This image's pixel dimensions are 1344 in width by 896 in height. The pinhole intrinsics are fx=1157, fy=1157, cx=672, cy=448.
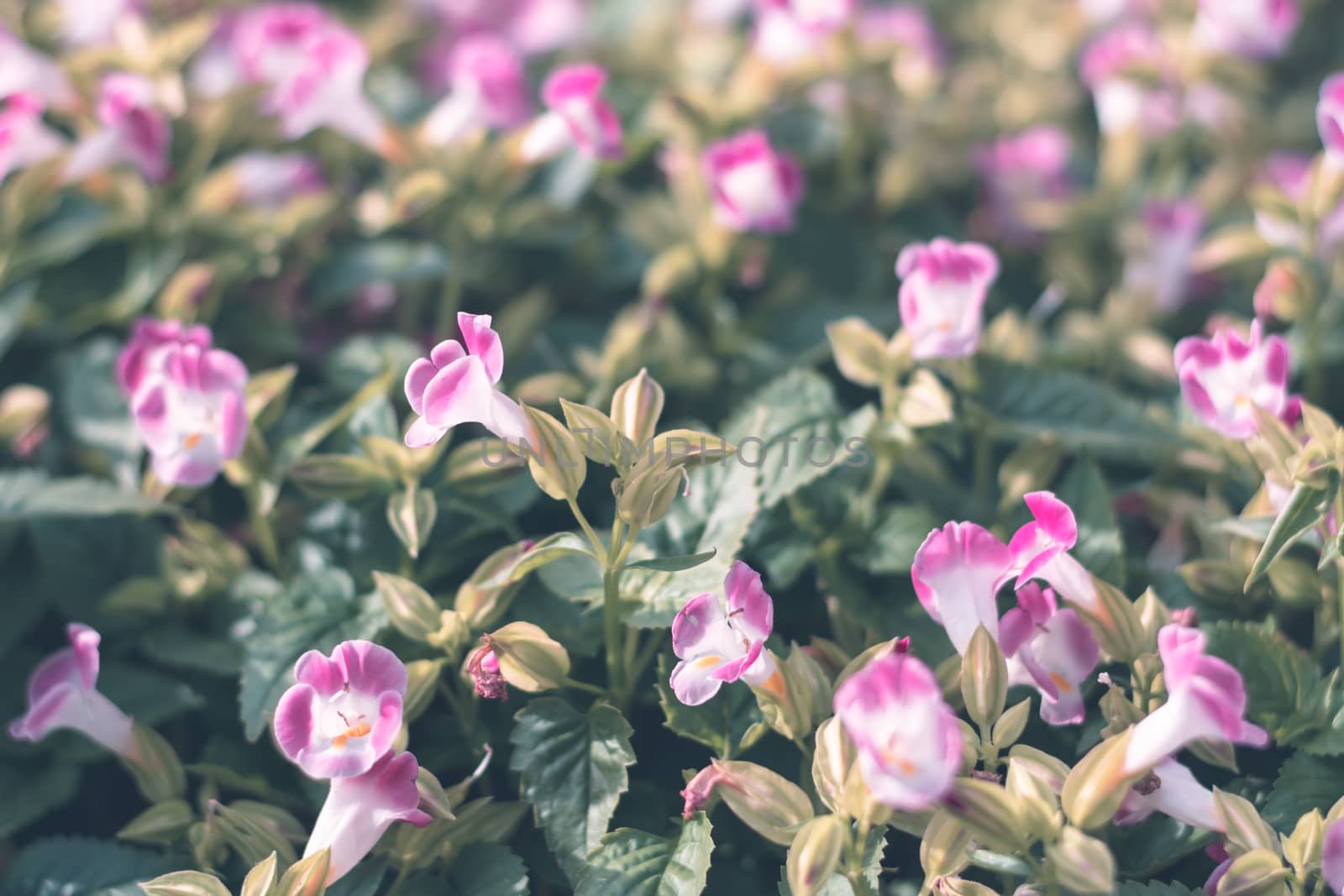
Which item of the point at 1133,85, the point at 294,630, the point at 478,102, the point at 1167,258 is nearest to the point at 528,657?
the point at 294,630

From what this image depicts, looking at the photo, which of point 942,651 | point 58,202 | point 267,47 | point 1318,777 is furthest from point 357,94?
point 1318,777

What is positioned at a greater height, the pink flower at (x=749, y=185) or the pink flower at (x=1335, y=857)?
the pink flower at (x=749, y=185)

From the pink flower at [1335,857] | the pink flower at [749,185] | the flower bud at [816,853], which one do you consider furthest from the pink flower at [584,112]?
the pink flower at [1335,857]

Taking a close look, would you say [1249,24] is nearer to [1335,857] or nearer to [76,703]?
[1335,857]

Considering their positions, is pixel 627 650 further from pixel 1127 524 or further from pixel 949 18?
pixel 949 18

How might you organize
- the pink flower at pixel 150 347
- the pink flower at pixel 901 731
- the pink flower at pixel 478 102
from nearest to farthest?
the pink flower at pixel 901 731
the pink flower at pixel 150 347
the pink flower at pixel 478 102

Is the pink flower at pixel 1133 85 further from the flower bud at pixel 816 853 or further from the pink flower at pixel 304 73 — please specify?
the flower bud at pixel 816 853
